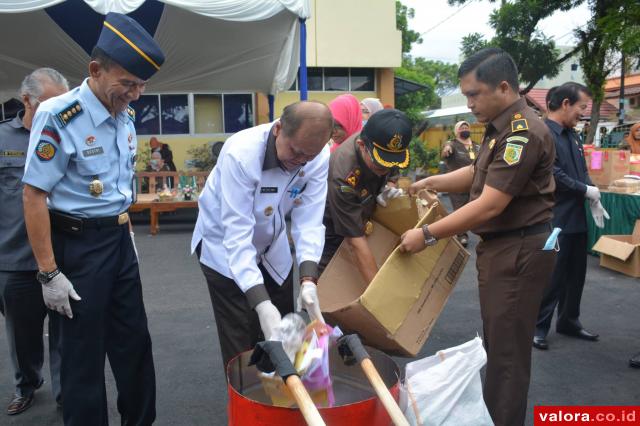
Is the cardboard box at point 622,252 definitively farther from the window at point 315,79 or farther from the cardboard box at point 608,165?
the window at point 315,79

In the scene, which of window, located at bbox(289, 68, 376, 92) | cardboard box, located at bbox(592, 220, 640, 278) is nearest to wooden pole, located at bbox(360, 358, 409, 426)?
cardboard box, located at bbox(592, 220, 640, 278)

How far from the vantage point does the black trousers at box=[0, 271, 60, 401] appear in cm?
274

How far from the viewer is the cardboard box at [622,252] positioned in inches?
218

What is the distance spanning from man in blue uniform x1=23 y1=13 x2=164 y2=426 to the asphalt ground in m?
0.87

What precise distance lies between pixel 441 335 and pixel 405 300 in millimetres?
1773

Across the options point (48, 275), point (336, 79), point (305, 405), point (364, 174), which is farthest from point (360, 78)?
point (305, 405)

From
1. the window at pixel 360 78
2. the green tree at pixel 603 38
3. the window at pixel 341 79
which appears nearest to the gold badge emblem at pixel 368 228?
the green tree at pixel 603 38

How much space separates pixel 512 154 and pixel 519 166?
6cm

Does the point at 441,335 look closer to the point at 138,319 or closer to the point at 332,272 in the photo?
the point at 332,272

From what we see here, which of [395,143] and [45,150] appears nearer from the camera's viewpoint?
[45,150]

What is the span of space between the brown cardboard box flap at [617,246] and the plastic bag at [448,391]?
4.58 meters

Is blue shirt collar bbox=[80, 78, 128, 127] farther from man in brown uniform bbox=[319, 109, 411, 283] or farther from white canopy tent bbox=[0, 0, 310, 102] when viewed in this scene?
white canopy tent bbox=[0, 0, 310, 102]

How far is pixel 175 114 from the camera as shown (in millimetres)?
13867

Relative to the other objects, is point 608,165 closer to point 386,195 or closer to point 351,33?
point 386,195
